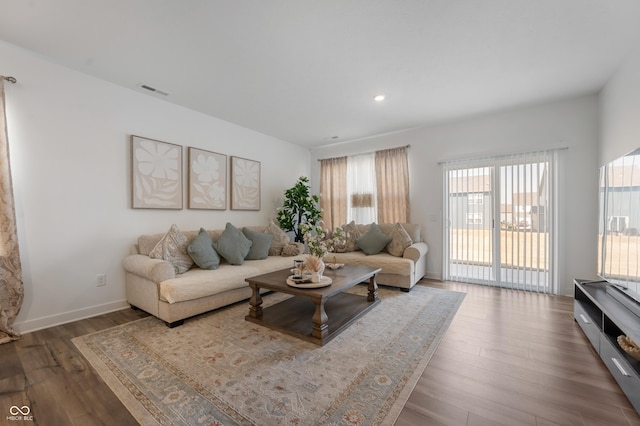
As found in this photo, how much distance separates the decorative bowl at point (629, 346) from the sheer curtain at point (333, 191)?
4.13 m

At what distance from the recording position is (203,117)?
4027 mm

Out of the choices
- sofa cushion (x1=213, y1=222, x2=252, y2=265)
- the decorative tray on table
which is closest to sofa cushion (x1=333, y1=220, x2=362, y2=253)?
sofa cushion (x1=213, y1=222, x2=252, y2=265)

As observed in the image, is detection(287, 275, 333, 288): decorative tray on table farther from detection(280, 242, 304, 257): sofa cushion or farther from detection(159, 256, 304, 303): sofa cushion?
detection(280, 242, 304, 257): sofa cushion

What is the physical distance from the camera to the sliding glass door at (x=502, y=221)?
145 inches

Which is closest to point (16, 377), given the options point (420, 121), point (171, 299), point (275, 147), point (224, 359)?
point (171, 299)

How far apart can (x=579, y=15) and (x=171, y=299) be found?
13.8ft

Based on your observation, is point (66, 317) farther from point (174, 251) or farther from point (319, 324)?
point (319, 324)

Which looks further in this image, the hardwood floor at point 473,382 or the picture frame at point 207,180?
the picture frame at point 207,180

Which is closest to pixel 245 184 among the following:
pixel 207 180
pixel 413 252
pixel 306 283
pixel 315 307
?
pixel 207 180

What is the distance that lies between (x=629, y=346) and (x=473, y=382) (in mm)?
1001

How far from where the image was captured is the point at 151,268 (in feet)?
8.70

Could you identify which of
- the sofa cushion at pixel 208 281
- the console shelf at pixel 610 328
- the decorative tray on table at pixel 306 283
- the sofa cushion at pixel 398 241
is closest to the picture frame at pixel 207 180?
the sofa cushion at pixel 208 281

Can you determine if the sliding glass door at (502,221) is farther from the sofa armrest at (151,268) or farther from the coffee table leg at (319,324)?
the sofa armrest at (151,268)

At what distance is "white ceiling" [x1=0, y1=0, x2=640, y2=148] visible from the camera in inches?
76.7
